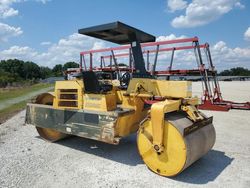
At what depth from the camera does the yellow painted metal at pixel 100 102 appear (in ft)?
16.7

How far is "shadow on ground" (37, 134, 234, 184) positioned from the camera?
4.40 metres

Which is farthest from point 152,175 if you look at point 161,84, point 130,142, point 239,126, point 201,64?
point 201,64

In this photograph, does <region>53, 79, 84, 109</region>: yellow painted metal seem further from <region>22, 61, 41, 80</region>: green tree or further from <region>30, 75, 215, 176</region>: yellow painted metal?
<region>22, 61, 41, 80</region>: green tree

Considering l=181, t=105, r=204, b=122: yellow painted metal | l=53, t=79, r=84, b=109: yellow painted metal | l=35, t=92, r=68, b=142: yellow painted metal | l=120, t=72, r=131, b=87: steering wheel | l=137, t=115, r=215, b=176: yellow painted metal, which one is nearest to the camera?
l=137, t=115, r=215, b=176: yellow painted metal

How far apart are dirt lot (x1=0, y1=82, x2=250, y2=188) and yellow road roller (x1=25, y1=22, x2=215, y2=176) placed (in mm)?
317

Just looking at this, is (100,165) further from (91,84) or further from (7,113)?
(7,113)

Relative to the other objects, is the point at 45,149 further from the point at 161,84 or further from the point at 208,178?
the point at 208,178

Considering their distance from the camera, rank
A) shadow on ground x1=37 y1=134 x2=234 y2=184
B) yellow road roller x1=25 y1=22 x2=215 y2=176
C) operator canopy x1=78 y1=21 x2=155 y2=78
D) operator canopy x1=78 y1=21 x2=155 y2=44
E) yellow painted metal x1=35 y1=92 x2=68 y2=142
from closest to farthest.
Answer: yellow road roller x1=25 y1=22 x2=215 y2=176 < shadow on ground x1=37 y1=134 x2=234 y2=184 < operator canopy x1=78 y1=21 x2=155 y2=44 < operator canopy x1=78 y1=21 x2=155 y2=78 < yellow painted metal x1=35 y1=92 x2=68 y2=142

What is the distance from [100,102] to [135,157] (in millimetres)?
1264

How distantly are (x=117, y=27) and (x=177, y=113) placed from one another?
6.07 ft

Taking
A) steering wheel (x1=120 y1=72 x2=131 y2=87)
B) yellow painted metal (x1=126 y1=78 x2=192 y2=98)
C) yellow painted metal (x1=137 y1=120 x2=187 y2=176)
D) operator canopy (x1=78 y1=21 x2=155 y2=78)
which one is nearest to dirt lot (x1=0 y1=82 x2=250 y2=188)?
yellow painted metal (x1=137 y1=120 x2=187 y2=176)

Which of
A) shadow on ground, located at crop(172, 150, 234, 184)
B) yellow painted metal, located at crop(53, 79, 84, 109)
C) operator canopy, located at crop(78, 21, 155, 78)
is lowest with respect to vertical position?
shadow on ground, located at crop(172, 150, 234, 184)

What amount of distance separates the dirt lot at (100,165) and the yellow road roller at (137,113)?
0.32 meters

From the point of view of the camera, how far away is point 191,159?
→ 423cm
